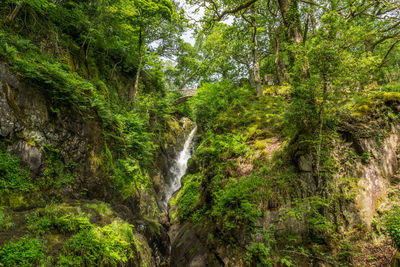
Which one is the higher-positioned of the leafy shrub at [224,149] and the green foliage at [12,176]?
the leafy shrub at [224,149]

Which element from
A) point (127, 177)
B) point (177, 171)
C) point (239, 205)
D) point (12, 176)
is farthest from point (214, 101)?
point (12, 176)

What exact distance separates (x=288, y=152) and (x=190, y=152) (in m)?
11.7

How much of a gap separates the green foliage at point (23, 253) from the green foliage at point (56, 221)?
0.36 meters

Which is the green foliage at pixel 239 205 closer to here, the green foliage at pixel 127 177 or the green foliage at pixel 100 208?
the green foliage at pixel 100 208

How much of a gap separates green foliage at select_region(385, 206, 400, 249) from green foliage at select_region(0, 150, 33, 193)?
7512 millimetres

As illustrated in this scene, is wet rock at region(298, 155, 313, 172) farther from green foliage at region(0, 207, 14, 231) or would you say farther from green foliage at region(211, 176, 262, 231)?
green foliage at region(0, 207, 14, 231)

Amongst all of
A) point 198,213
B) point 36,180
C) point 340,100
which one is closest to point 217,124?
point 198,213

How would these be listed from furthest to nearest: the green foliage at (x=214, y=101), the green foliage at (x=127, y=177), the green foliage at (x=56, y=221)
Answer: the green foliage at (x=214, y=101)
the green foliage at (x=127, y=177)
the green foliage at (x=56, y=221)

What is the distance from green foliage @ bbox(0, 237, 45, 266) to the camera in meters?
2.82

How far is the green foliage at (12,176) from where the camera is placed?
157 inches

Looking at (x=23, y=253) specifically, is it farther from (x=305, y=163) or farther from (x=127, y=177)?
(x=305, y=163)

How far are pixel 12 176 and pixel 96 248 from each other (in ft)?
8.64

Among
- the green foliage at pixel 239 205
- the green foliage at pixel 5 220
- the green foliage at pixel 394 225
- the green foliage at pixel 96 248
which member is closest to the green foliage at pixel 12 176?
the green foliage at pixel 5 220

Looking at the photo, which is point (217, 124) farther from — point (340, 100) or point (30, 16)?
point (30, 16)
